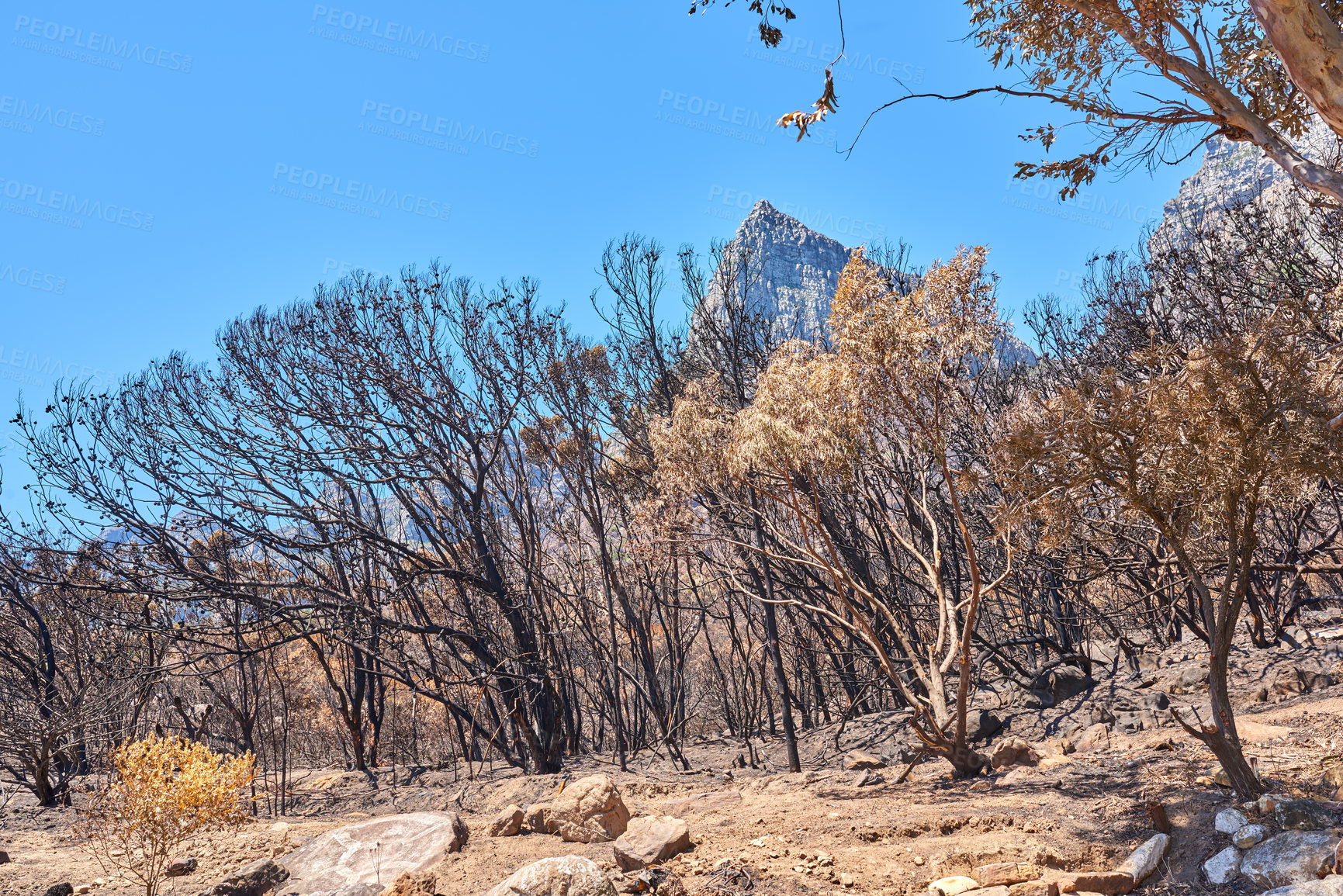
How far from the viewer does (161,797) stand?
242 inches

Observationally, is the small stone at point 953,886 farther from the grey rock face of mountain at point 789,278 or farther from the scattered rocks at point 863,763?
the grey rock face of mountain at point 789,278

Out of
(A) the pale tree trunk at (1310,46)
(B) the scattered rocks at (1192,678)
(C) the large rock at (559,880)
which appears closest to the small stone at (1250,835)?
(C) the large rock at (559,880)

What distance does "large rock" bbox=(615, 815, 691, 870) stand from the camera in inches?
222

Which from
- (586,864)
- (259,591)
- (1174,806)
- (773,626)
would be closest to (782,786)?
(773,626)

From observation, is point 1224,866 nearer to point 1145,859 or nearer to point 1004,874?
point 1145,859

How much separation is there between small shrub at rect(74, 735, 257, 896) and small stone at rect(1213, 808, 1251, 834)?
7864 mm

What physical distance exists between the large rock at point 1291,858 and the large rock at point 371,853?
576cm

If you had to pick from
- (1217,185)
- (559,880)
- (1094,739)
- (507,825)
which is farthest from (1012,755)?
(1217,185)

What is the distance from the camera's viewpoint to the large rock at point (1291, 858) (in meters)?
4.48

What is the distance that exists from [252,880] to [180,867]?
1.45 metres

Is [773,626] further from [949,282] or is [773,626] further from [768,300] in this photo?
[768,300]

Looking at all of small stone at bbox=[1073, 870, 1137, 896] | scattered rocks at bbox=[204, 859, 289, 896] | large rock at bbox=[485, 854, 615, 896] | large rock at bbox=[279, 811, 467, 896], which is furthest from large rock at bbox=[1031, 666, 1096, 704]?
scattered rocks at bbox=[204, 859, 289, 896]

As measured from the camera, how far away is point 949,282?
7898 mm

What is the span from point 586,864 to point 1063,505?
4509 millimetres
